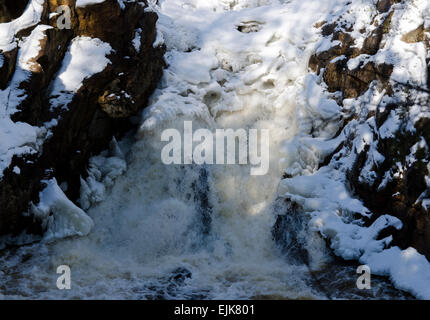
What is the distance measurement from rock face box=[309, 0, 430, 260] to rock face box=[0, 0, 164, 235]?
143 inches

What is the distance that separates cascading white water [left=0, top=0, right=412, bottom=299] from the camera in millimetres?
5820

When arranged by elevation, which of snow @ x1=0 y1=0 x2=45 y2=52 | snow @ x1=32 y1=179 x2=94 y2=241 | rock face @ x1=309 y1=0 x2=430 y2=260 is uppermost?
snow @ x1=0 y1=0 x2=45 y2=52

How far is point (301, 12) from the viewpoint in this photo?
10141mm

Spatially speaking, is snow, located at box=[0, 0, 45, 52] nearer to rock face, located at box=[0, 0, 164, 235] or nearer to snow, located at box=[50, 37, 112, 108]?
rock face, located at box=[0, 0, 164, 235]

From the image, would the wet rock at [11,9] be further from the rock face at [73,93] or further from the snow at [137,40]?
the snow at [137,40]

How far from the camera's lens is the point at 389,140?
21.8 ft

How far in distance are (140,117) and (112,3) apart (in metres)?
2.04

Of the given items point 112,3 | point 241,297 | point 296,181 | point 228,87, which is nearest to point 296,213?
point 296,181

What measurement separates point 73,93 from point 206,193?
273cm

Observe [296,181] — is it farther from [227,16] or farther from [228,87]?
[227,16]

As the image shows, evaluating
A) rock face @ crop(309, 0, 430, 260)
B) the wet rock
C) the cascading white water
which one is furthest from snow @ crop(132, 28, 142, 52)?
rock face @ crop(309, 0, 430, 260)

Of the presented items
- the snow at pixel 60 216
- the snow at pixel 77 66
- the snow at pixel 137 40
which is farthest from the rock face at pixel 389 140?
the snow at pixel 60 216

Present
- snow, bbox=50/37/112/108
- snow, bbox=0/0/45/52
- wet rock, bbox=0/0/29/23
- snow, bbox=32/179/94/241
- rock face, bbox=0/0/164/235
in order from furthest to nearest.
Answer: snow, bbox=50/37/112/108 < wet rock, bbox=0/0/29/23 < snow, bbox=0/0/45/52 < snow, bbox=32/179/94/241 < rock face, bbox=0/0/164/235
